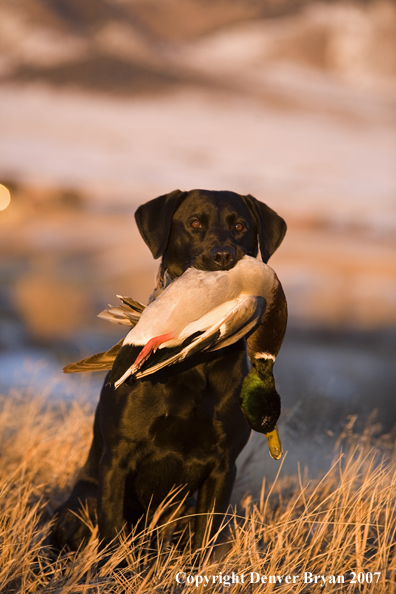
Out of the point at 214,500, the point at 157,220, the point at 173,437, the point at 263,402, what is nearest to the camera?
the point at 263,402

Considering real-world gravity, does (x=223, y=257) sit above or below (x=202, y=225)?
below

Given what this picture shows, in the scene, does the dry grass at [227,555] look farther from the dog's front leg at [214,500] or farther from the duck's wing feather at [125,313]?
the duck's wing feather at [125,313]

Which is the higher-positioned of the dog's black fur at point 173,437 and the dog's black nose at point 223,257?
the dog's black nose at point 223,257

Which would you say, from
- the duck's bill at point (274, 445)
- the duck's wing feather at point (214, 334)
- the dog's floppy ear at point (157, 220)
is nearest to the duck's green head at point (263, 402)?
the duck's bill at point (274, 445)

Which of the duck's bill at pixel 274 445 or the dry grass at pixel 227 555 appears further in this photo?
the dry grass at pixel 227 555

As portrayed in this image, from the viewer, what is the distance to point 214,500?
3014mm

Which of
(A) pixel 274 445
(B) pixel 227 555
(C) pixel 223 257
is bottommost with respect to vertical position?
(B) pixel 227 555

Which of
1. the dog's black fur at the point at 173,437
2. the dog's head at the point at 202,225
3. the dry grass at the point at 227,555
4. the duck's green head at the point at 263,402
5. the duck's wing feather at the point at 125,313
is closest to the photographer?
the duck's green head at the point at 263,402

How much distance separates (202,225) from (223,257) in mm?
508

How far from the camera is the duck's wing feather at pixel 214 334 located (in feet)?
7.29

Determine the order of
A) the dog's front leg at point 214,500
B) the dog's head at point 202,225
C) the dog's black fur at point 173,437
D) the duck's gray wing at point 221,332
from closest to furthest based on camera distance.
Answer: the duck's gray wing at point 221,332 < the dog's black fur at point 173,437 < the dog's front leg at point 214,500 < the dog's head at point 202,225

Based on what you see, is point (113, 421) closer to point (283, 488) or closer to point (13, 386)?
point (283, 488)

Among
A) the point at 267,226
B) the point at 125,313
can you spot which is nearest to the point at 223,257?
the point at 125,313

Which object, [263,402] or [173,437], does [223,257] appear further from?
[173,437]
